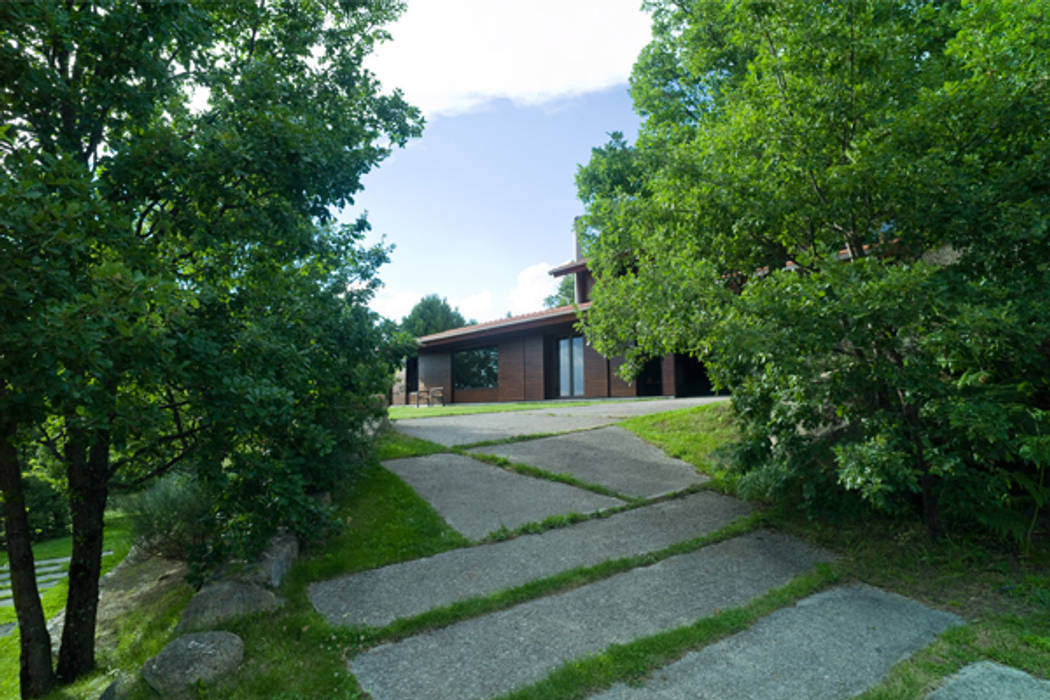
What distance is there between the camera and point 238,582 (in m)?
4.52

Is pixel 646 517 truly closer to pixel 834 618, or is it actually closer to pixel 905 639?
pixel 834 618

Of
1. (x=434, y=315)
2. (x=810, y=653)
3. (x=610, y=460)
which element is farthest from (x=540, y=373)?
(x=434, y=315)

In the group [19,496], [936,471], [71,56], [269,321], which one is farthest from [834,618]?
[71,56]

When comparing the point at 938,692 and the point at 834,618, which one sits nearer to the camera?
the point at 938,692

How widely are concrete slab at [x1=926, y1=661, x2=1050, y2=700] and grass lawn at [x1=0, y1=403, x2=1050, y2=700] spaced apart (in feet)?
0.22

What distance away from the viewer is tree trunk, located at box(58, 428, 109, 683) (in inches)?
171

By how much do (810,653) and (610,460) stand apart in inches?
183

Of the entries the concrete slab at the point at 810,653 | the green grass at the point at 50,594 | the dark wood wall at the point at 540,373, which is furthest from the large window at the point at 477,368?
the concrete slab at the point at 810,653

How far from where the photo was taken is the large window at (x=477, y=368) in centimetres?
2267

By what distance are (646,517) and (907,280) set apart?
3.33 m

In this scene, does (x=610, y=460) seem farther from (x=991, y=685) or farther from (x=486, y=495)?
(x=991, y=685)

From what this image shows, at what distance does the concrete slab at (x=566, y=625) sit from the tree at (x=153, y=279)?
1.46m

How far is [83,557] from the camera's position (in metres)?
4.43

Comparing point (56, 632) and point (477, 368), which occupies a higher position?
point (477, 368)
